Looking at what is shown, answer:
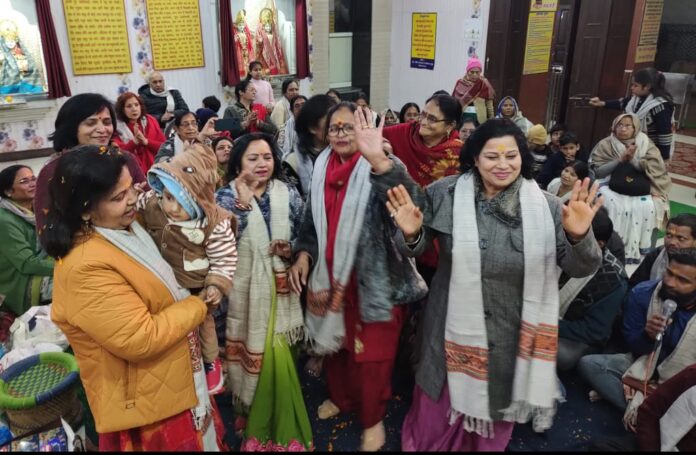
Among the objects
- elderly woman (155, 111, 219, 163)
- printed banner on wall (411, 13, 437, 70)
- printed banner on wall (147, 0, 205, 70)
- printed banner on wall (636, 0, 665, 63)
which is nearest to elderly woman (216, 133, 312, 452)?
elderly woman (155, 111, 219, 163)

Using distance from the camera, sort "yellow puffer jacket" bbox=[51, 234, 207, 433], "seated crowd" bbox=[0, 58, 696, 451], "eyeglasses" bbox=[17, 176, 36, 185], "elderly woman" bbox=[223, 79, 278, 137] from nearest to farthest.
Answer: "yellow puffer jacket" bbox=[51, 234, 207, 433], "seated crowd" bbox=[0, 58, 696, 451], "eyeglasses" bbox=[17, 176, 36, 185], "elderly woman" bbox=[223, 79, 278, 137]

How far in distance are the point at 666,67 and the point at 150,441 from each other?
13.1m

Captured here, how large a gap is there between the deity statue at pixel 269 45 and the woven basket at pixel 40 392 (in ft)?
19.3

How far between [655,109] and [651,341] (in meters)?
3.18

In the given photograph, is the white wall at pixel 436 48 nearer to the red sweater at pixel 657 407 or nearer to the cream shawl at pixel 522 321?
the cream shawl at pixel 522 321

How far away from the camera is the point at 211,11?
22.4 feet

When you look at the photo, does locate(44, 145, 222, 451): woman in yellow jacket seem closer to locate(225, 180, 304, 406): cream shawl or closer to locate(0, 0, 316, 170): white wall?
locate(225, 180, 304, 406): cream shawl

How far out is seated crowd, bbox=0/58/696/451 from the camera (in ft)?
5.10

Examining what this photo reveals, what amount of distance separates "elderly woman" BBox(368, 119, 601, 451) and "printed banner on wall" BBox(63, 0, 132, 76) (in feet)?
17.7

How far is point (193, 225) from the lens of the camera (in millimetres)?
1871

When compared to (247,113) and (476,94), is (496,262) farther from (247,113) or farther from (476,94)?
(476,94)

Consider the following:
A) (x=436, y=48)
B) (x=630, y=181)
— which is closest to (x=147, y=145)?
(x=630, y=181)

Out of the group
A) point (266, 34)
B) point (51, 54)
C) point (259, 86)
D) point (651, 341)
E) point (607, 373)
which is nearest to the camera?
point (651, 341)

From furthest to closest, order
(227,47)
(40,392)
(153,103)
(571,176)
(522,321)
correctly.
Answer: (227,47) → (153,103) → (571,176) → (40,392) → (522,321)
